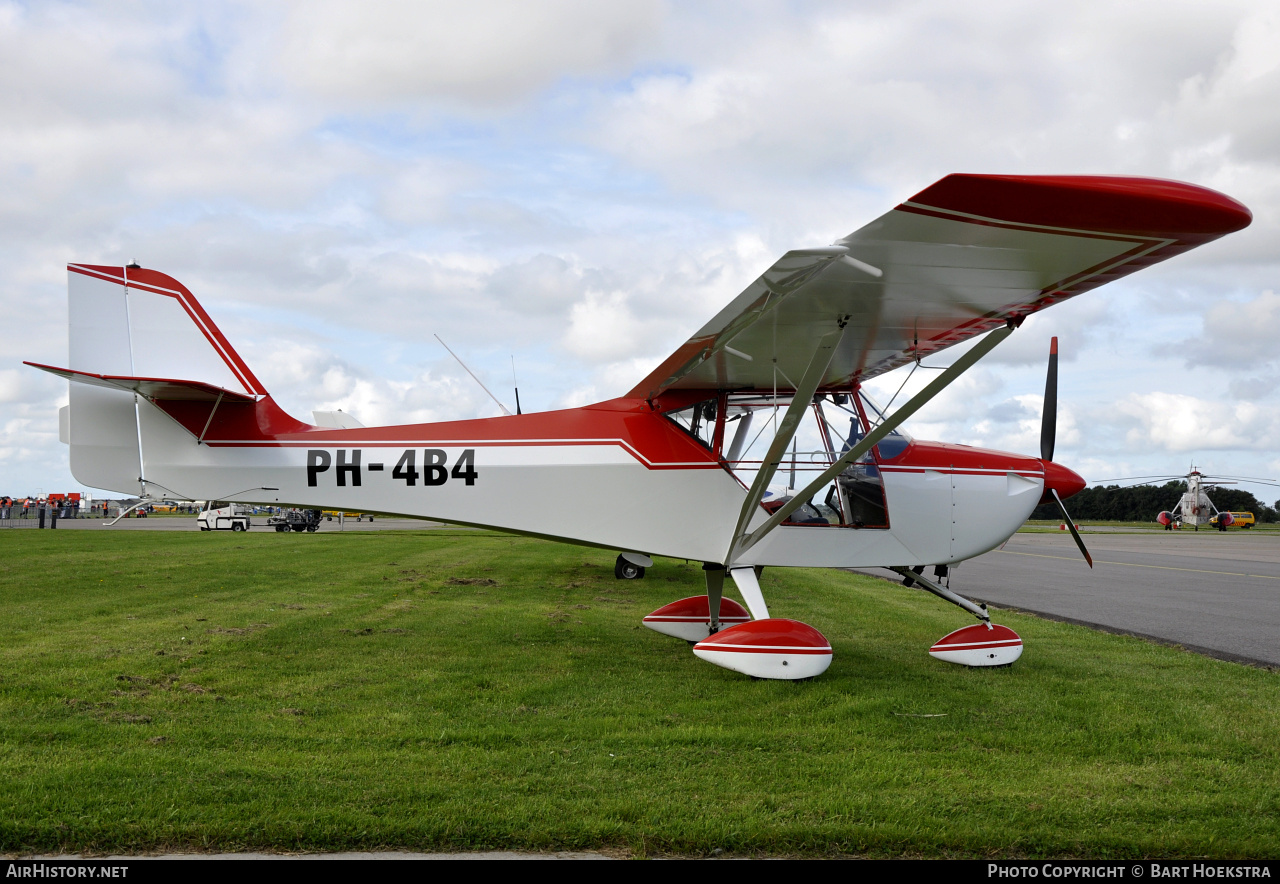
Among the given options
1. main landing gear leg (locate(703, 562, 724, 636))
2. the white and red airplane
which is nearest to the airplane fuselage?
the white and red airplane

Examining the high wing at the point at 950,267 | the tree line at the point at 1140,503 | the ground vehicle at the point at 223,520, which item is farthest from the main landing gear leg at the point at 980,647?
the tree line at the point at 1140,503

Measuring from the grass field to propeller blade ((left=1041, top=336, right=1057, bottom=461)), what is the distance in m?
1.85

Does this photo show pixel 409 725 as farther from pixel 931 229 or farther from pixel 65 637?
pixel 65 637

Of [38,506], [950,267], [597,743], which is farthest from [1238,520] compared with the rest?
[38,506]

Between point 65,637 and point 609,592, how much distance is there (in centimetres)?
671

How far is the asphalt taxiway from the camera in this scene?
30.3 feet

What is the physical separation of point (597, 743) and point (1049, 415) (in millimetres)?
5138

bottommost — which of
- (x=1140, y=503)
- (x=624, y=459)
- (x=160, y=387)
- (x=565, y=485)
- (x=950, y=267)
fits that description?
(x=1140, y=503)

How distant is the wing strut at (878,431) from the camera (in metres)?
5.27

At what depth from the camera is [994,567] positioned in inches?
784

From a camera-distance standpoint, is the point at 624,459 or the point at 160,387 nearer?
the point at 160,387

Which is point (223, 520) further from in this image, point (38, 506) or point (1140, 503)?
point (1140, 503)

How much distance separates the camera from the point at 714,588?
24.0 ft

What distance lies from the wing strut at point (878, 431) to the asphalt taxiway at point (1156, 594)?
4703mm
